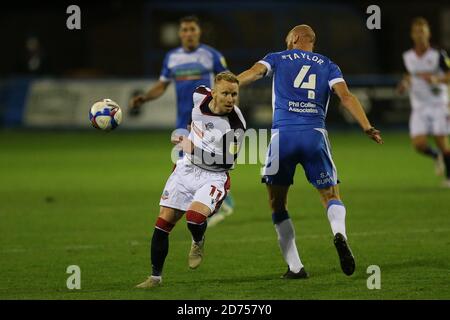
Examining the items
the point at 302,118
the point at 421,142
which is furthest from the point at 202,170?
the point at 421,142

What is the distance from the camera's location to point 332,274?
9648 millimetres

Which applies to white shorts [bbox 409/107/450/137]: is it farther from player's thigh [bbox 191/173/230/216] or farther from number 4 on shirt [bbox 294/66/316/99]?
player's thigh [bbox 191/173/230/216]

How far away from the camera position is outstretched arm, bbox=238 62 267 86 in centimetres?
910

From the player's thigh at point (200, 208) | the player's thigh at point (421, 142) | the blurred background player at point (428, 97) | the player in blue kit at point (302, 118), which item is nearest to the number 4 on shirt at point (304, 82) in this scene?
the player in blue kit at point (302, 118)

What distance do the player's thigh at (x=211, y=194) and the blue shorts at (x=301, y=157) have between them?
56 centimetres

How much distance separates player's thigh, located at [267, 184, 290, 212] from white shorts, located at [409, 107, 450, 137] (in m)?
8.19

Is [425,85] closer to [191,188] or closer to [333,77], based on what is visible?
[333,77]

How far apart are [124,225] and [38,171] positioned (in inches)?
284

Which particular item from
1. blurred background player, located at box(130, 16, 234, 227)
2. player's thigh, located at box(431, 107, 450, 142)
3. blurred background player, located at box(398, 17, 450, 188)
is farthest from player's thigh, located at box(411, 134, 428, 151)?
blurred background player, located at box(130, 16, 234, 227)

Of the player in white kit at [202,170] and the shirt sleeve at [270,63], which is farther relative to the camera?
the shirt sleeve at [270,63]

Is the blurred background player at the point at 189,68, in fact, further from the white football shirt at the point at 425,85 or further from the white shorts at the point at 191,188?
the white football shirt at the point at 425,85

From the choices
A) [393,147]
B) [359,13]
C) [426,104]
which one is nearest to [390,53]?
[359,13]

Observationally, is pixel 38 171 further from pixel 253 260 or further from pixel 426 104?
pixel 253 260

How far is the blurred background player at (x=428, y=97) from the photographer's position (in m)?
17.1
